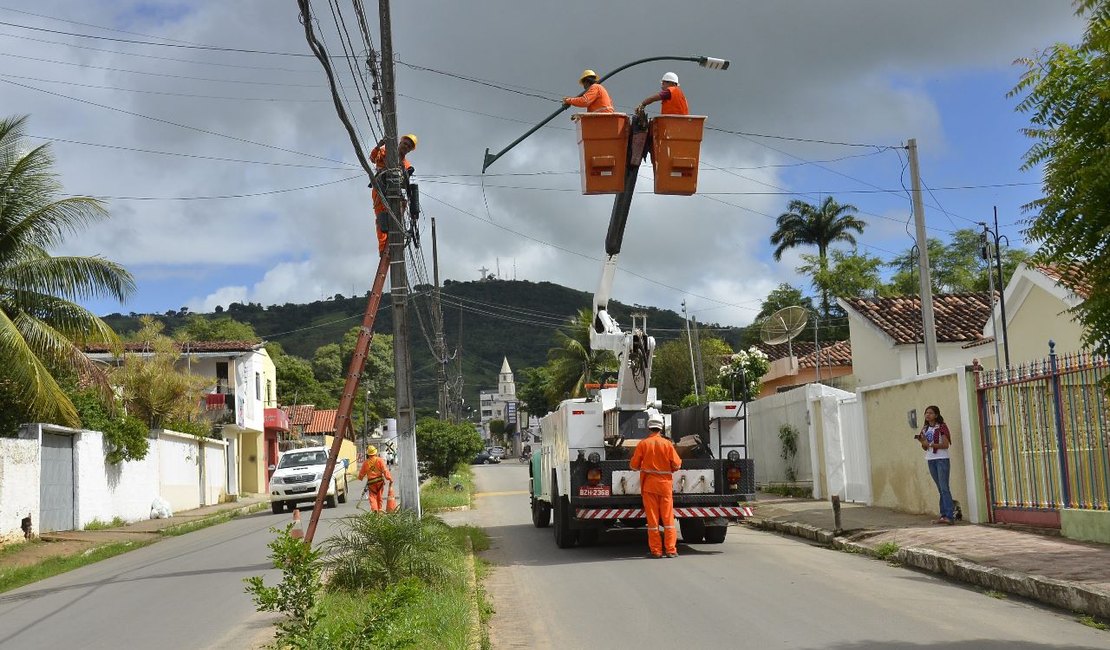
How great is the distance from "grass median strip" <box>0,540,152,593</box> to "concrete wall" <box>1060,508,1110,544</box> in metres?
13.3

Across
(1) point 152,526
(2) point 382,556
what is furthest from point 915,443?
(1) point 152,526

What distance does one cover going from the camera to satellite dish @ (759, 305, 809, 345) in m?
23.5

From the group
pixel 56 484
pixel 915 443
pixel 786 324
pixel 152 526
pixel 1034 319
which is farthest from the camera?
pixel 152 526

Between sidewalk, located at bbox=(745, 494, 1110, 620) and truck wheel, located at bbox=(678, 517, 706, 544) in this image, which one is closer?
sidewalk, located at bbox=(745, 494, 1110, 620)

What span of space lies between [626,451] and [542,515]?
528 centimetres

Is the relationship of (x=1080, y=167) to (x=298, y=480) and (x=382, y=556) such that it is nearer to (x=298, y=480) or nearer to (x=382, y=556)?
(x=382, y=556)

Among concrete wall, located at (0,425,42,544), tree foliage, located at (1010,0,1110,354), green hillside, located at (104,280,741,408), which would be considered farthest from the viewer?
green hillside, located at (104,280,741,408)

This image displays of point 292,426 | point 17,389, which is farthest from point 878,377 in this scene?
point 292,426

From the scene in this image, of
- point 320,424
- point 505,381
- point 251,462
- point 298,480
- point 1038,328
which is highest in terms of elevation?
point 505,381

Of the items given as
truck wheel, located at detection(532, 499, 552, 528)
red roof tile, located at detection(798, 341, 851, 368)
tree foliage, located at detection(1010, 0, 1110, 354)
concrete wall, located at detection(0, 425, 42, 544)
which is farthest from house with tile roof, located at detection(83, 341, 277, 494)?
tree foliage, located at detection(1010, 0, 1110, 354)

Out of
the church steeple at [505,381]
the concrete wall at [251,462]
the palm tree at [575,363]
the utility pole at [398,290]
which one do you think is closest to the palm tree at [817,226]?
the palm tree at [575,363]

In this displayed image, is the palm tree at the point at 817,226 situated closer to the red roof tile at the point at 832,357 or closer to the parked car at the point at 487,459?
the red roof tile at the point at 832,357

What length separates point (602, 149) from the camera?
40.4ft

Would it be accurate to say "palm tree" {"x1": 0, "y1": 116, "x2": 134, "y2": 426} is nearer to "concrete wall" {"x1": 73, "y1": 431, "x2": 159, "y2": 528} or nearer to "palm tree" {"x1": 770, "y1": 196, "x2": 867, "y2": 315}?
"concrete wall" {"x1": 73, "y1": 431, "x2": 159, "y2": 528}
